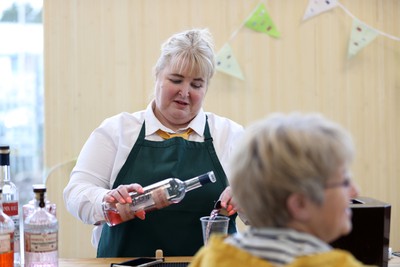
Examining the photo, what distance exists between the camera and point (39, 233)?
1.69 metres

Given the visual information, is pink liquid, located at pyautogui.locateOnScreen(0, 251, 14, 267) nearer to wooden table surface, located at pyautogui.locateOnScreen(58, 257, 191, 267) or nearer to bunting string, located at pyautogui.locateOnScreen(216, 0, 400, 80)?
wooden table surface, located at pyautogui.locateOnScreen(58, 257, 191, 267)

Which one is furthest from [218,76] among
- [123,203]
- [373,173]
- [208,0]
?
[123,203]

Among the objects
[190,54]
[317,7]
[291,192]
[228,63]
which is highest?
[317,7]

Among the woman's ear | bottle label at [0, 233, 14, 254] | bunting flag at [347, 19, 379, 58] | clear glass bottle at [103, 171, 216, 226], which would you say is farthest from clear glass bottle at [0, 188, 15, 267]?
bunting flag at [347, 19, 379, 58]

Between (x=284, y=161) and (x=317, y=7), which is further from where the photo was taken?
(x=317, y=7)

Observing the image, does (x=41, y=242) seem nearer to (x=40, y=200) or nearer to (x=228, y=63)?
(x=40, y=200)

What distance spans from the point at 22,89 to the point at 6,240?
228cm

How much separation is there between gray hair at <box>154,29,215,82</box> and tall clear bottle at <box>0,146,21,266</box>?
0.69 meters

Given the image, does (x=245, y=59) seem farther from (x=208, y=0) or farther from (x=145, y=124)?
(x=145, y=124)

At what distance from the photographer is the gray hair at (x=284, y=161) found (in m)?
1.02

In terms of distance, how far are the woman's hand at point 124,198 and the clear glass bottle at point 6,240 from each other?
34 centimetres

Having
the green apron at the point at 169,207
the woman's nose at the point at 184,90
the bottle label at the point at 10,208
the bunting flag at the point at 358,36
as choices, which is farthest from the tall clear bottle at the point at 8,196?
the bunting flag at the point at 358,36

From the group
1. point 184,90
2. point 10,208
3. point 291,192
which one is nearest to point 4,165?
point 10,208

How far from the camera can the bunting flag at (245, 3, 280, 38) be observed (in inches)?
151
